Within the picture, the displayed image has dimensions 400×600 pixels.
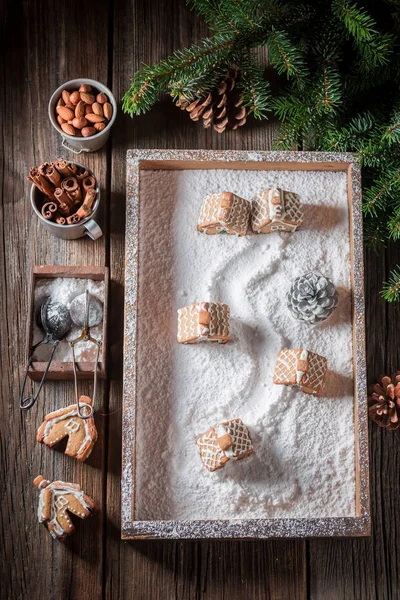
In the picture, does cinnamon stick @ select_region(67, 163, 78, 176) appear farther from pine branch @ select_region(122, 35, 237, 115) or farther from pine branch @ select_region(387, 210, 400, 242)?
pine branch @ select_region(387, 210, 400, 242)

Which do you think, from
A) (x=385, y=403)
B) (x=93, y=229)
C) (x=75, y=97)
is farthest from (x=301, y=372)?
(x=75, y=97)

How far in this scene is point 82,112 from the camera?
1381 mm

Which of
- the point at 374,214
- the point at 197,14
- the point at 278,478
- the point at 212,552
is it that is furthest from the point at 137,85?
the point at 212,552

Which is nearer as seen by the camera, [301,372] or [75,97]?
[301,372]

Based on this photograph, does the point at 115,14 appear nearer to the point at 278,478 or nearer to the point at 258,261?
the point at 258,261

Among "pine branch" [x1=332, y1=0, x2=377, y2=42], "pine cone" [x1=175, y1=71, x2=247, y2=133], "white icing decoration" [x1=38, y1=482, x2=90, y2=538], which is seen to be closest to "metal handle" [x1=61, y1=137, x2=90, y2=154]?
"pine cone" [x1=175, y1=71, x2=247, y2=133]

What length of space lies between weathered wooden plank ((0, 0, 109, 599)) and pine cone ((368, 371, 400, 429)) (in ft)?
1.71

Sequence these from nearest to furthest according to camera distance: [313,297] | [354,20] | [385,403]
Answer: [354,20], [313,297], [385,403]

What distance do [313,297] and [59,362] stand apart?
0.47 metres

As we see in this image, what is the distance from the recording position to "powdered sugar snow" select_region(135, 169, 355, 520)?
1267 mm

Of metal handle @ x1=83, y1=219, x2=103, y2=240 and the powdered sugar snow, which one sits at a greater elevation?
metal handle @ x1=83, y1=219, x2=103, y2=240

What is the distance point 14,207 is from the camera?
1.43 metres

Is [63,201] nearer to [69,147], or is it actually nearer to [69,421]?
[69,147]

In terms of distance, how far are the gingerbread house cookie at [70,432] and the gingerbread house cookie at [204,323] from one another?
25 centimetres
